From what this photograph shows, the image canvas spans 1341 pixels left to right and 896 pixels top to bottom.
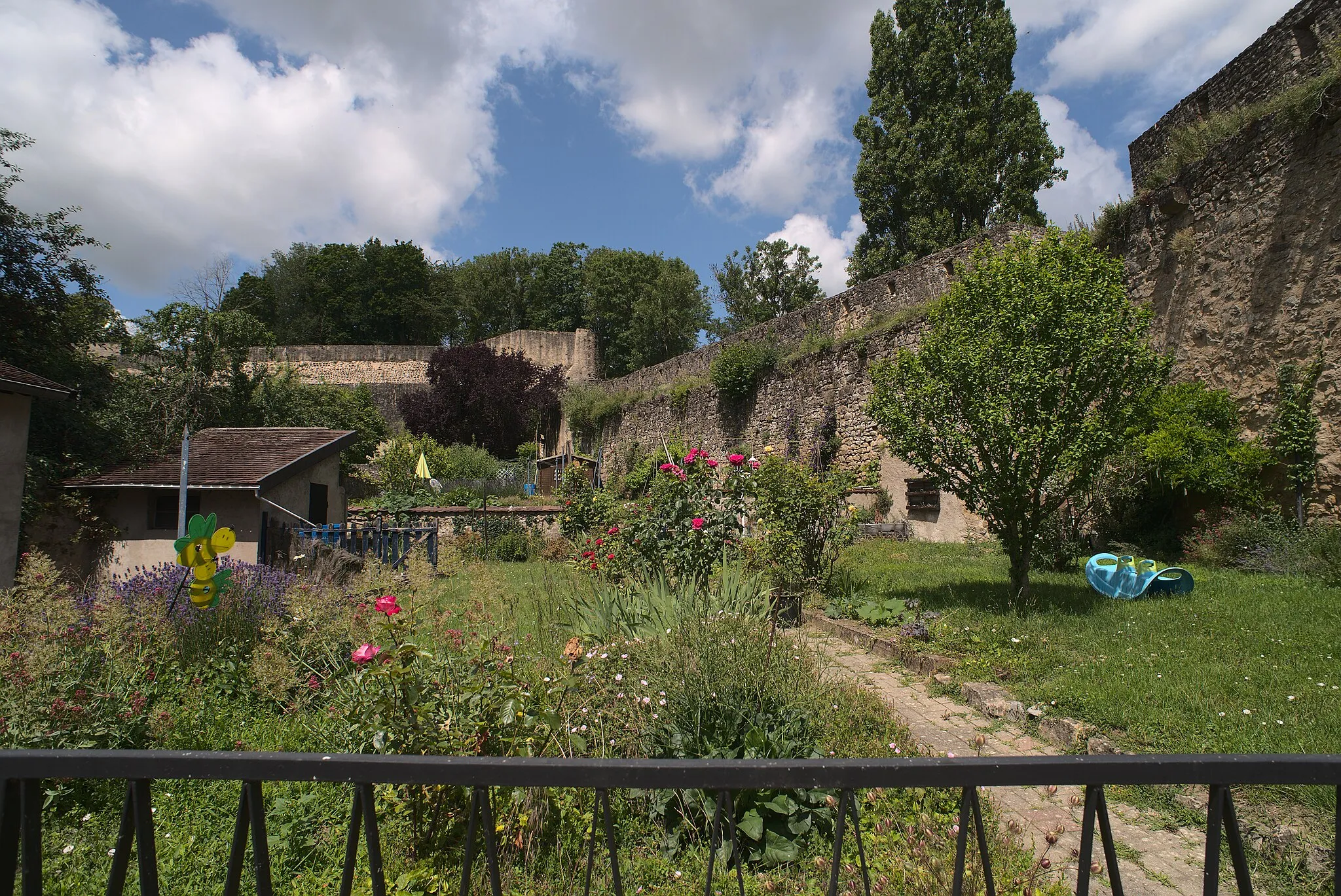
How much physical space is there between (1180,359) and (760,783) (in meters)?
9.58

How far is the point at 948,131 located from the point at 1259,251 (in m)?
17.2

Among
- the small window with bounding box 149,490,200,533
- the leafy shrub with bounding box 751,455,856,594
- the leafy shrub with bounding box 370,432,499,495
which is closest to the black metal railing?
the leafy shrub with bounding box 751,455,856,594

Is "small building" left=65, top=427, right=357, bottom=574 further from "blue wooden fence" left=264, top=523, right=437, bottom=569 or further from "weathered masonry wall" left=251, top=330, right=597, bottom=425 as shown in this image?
"weathered masonry wall" left=251, top=330, right=597, bottom=425

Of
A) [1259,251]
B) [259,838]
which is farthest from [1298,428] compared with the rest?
[259,838]

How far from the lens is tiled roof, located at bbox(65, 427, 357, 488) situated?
941 centimetres

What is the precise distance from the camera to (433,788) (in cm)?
279

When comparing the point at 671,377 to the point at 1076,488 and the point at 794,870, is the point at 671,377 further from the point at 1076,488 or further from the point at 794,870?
the point at 794,870

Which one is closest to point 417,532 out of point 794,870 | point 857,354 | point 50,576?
point 50,576

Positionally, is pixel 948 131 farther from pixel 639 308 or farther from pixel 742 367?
pixel 639 308

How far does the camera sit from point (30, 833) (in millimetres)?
1341

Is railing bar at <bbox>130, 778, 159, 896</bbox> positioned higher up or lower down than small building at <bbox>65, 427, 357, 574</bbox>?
lower down

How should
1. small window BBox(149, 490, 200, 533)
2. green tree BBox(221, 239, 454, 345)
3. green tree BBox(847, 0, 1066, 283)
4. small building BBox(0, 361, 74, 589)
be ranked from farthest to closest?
green tree BBox(221, 239, 454, 345)
green tree BBox(847, 0, 1066, 283)
small window BBox(149, 490, 200, 533)
small building BBox(0, 361, 74, 589)

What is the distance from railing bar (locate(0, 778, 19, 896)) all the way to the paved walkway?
2.54 m

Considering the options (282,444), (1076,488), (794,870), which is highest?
(282,444)
